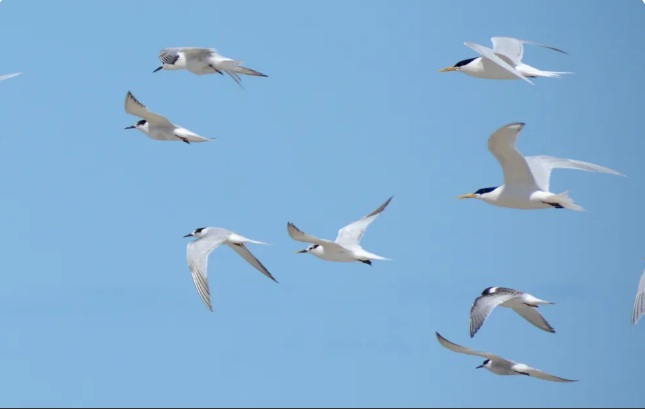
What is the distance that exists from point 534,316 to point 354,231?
8.44ft

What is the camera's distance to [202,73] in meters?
22.2

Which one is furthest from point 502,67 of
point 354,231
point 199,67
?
point 199,67

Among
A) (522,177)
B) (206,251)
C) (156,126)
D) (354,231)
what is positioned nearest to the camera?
(522,177)

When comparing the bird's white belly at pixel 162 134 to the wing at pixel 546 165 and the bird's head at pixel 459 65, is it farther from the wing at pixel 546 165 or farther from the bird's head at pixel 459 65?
the wing at pixel 546 165

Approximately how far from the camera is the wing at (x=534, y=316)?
2098cm

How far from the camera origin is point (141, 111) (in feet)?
72.3

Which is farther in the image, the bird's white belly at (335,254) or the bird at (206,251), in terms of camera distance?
the bird's white belly at (335,254)

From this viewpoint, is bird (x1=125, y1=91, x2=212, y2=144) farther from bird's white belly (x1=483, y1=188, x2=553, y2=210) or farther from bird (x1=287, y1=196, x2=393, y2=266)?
bird's white belly (x1=483, y1=188, x2=553, y2=210)

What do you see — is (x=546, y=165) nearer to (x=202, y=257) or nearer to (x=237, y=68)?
(x=237, y=68)

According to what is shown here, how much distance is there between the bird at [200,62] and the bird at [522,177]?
11.5 ft

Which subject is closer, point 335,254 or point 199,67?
point 335,254

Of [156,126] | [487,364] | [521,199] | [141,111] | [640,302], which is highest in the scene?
[521,199]

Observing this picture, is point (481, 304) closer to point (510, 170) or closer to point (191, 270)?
point (510, 170)

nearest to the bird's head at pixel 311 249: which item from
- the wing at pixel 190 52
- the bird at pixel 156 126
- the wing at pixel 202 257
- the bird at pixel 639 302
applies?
the wing at pixel 202 257
